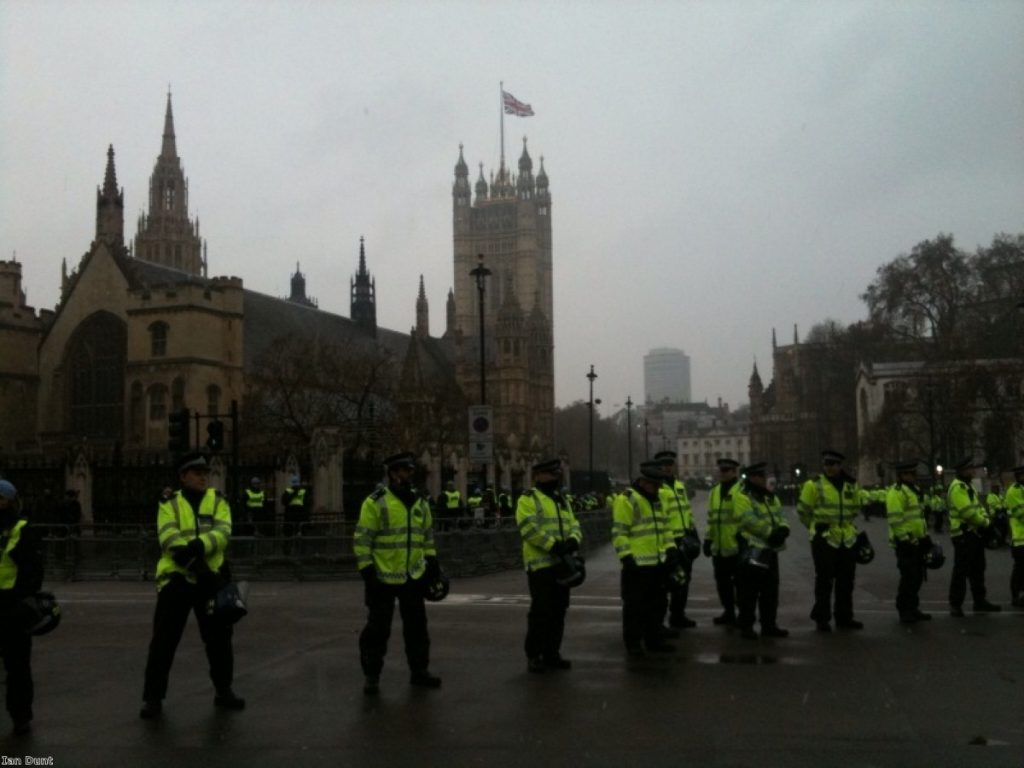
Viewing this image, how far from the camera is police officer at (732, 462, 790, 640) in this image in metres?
11.1

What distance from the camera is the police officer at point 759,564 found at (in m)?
11.1

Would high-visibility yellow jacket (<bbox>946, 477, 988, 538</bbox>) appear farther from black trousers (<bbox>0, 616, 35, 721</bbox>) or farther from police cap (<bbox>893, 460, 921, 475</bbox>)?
black trousers (<bbox>0, 616, 35, 721</bbox>)

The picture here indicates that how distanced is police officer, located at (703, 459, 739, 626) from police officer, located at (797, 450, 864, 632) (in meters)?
0.77

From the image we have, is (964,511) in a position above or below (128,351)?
below

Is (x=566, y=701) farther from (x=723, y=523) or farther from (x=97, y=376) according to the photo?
(x=97, y=376)

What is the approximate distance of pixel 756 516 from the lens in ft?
36.9

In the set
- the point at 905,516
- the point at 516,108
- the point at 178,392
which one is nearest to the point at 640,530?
the point at 905,516

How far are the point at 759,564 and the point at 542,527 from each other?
2741 millimetres

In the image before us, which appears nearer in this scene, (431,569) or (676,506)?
(431,569)

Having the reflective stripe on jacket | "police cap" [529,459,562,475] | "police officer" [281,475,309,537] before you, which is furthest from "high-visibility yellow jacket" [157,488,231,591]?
"police officer" [281,475,309,537]

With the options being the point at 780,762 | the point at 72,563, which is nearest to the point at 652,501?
the point at 780,762

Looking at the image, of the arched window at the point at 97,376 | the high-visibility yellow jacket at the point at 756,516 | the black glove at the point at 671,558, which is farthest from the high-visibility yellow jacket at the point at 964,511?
the arched window at the point at 97,376

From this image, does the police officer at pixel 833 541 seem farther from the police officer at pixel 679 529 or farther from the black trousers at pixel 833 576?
the police officer at pixel 679 529

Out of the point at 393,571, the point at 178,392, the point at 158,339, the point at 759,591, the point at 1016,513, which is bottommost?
the point at 759,591
